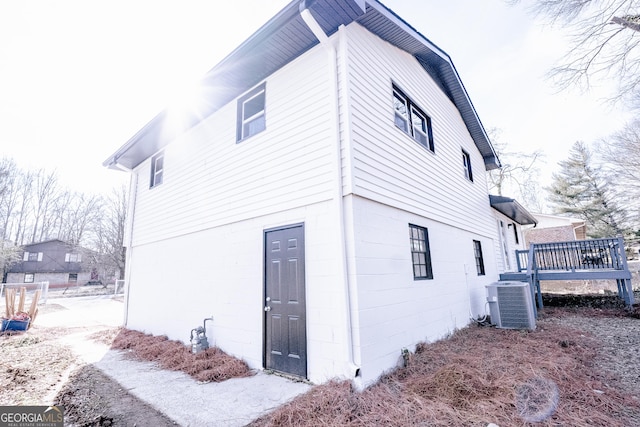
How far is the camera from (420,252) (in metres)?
5.57

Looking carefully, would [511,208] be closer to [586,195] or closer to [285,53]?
[285,53]

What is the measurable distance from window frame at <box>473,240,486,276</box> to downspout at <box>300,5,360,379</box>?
20.2ft

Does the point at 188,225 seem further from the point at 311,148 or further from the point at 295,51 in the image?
the point at 295,51

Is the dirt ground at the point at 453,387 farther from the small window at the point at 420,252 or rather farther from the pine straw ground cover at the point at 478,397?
the small window at the point at 420,252

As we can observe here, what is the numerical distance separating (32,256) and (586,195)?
182 ft

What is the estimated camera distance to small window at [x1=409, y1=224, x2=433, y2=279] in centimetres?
535

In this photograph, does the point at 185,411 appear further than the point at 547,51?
No

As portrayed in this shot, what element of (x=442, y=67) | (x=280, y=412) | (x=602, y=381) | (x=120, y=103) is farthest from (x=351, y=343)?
Result: (x=120, y=103)

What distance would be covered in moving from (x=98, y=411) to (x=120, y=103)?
24.0 feet

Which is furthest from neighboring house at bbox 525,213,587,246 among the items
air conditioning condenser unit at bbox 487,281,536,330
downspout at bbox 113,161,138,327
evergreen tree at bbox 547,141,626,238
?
downspout at bbox 113,161,138,327

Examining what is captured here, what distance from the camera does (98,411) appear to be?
3293 mm

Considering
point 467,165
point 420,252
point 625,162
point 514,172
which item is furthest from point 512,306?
point 625,162

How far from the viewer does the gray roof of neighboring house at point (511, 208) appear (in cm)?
1034

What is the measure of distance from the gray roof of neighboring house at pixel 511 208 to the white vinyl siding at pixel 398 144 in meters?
2.32
